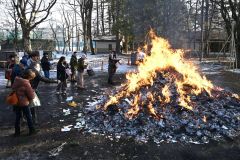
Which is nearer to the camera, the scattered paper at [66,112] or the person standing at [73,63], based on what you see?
the scattered paper at [66,112]

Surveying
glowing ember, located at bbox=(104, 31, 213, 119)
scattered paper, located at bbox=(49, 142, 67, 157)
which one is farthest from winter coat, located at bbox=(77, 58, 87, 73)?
scattered paper, located at bbox=(49, 142, 67, 157)

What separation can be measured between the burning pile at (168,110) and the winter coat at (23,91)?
2.11 metres

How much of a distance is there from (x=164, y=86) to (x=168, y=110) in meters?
1.60

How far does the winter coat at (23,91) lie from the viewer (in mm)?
9070

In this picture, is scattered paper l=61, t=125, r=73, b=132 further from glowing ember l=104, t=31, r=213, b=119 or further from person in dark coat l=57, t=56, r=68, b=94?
person in dark coat l=57, t=56, r=68, b=94

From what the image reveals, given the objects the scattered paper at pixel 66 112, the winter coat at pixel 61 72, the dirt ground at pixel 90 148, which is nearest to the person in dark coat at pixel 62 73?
the winter coat at pixel 61 72

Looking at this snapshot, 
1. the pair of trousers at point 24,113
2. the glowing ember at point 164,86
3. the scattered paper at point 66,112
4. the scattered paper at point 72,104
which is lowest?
the scattered paper at point 66,112

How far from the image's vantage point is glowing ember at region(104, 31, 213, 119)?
1079 cm

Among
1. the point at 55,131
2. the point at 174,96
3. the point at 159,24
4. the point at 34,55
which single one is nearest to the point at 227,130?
the point at 174,96

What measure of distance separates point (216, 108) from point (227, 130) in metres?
1.46

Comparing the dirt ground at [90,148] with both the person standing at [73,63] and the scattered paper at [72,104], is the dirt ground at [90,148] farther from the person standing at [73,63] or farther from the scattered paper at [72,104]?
the person standing at [73,63]

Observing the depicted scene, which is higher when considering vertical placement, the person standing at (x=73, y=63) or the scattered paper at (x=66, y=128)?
the person standing at (x=73, y=63)

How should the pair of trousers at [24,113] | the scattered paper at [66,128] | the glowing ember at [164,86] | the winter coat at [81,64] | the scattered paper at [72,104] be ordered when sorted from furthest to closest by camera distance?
the winter coat at [81,64]
the scattered paper at [72,104]
the glowing ember at [164,86]
the scattered paper at [66,128]
the pair of trousers at [24,113]

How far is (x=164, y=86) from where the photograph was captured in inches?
467
